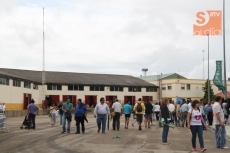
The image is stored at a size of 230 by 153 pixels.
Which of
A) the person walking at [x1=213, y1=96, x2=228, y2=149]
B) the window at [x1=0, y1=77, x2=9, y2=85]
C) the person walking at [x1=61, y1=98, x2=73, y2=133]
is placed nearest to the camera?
the person walking at [x1=213, y1=96, x2=228, y2=149]

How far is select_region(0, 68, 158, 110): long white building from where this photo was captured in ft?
178

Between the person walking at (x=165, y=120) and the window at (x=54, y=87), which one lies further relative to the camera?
the window at (x=54, y=87)

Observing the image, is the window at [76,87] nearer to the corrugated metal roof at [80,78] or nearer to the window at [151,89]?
the corrugated metal roof at [80,78]

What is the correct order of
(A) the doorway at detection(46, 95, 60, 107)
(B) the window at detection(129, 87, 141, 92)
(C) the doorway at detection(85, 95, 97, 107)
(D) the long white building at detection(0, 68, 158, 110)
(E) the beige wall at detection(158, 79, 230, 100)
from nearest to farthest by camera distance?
1. (D) the long white building at detection(0, 68, 158, 110)
2. (A) the doorway at detection(46, 95, 60, 107)
3. (C) the doorway at detection(85, 95, 97, 107)
4. (E) the beige wall at detection(158, 79, 230, 100)
5. (B) the window at detection(129, 87, 141, 92)

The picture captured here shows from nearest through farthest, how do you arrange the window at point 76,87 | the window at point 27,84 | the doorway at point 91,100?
the window at point 27,84
the window at point 76,87
the doorway at point 91,100

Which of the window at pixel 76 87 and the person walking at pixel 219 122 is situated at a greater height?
the window at pixel 76 87

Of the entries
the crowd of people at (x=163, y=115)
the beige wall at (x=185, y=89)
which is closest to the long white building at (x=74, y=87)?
the beige wall at (x=185, y=89)

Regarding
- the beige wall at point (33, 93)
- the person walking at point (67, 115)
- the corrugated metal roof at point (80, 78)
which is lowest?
the person walking at point (67, 115)

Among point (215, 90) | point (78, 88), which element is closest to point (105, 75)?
point (78, 88)

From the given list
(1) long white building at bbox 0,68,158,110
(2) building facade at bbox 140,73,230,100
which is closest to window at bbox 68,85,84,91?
(1) long white building at bbox 0,68,158,110

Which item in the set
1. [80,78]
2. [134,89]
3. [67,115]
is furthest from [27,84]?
[67,115]

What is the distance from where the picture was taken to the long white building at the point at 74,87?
5434 cm

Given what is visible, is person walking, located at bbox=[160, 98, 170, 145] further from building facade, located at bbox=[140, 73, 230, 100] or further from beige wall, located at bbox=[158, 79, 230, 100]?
beige wall, located at bbox=[158, 79, 230, 100]

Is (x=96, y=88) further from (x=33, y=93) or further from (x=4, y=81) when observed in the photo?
(x=4, y=81)
